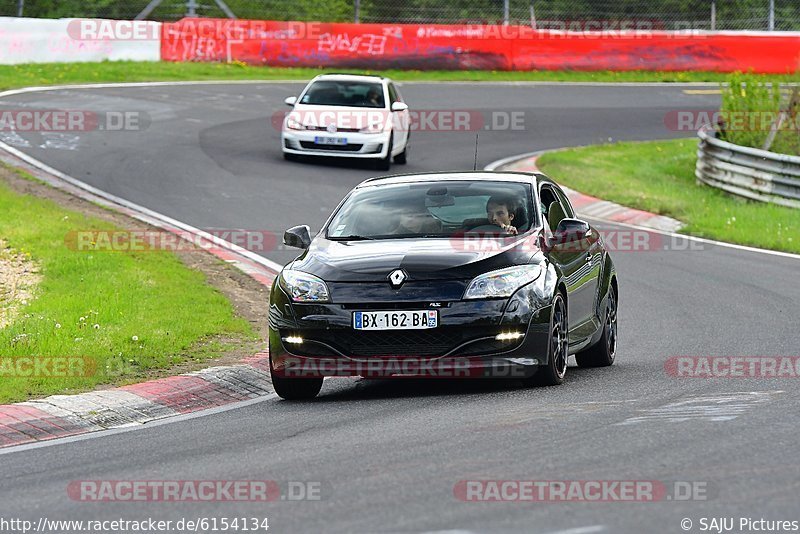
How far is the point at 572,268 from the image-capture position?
10734mm

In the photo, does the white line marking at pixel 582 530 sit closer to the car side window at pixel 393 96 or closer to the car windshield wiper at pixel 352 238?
the car windshield wiper at pixel 352 238

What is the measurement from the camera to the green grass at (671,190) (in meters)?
21.4

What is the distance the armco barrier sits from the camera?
1400 inches

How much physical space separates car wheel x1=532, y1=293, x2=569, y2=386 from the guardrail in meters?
13.9

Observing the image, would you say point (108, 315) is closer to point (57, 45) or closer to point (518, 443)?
point (518, 443)

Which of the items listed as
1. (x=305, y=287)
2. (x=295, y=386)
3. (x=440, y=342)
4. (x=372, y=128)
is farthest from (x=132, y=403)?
(x=372, y=128)

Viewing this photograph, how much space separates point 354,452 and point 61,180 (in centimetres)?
1507

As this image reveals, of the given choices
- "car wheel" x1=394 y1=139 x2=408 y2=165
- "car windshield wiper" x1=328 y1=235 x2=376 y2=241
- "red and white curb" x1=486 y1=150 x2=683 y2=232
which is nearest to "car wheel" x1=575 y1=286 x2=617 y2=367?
"car windshield wiper" x1=328 y1=235 x2=376 y2=241

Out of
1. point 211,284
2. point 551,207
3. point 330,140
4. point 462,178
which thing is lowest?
point 211,284

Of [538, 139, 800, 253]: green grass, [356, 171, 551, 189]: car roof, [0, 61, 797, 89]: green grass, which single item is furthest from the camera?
[0, 61, 797, 89]: green grass

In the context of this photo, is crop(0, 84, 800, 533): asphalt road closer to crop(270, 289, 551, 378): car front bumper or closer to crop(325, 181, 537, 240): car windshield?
crop(270, 289, 551, 378): car front bumper

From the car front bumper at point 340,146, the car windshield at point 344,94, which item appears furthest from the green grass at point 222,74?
the car front bumper at point 340,146

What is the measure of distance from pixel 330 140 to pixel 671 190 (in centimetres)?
608

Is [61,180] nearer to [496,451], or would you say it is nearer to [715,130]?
[715,130]
